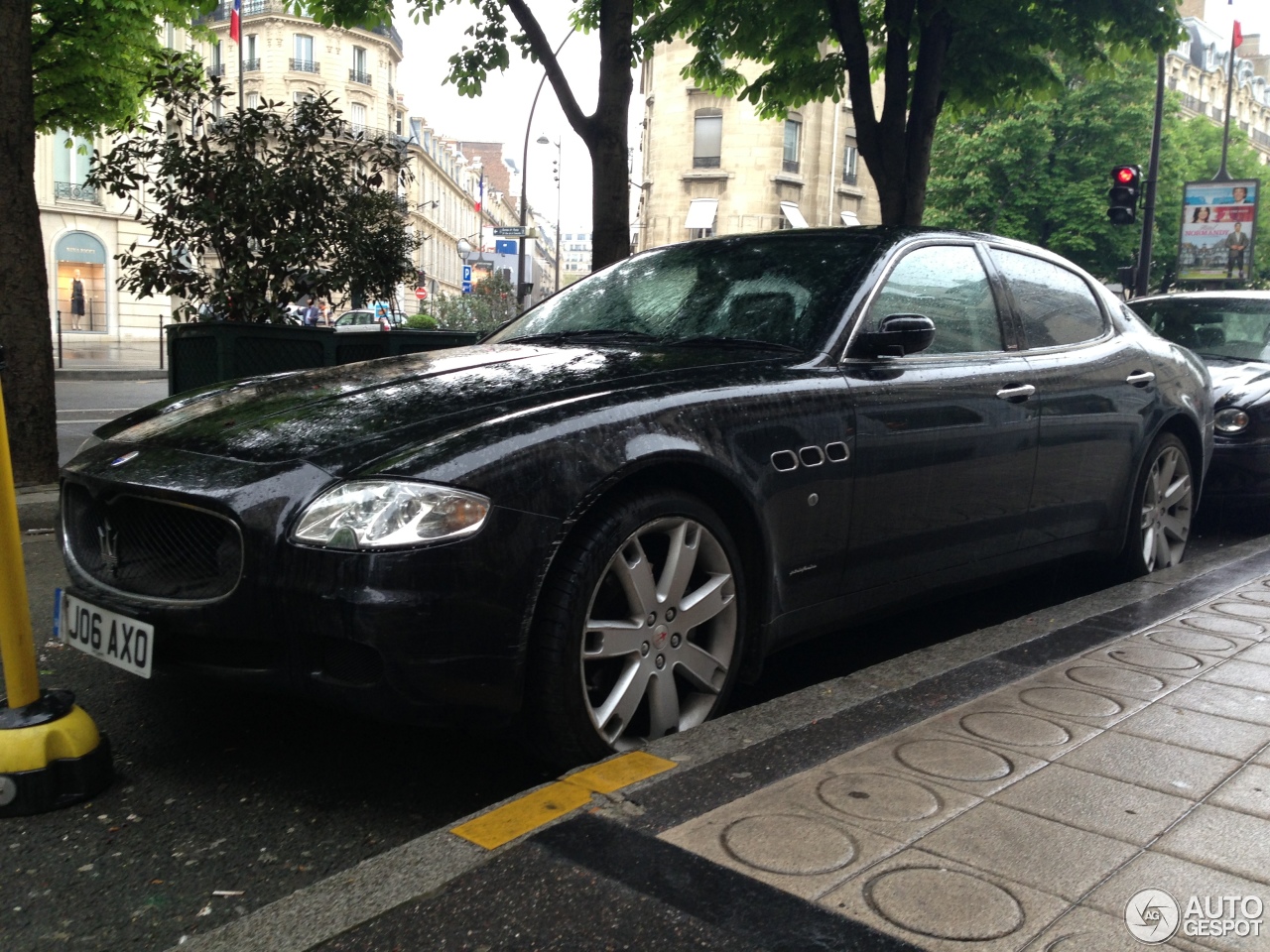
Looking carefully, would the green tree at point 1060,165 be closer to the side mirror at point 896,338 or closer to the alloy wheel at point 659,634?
the side mirror at point 896,338

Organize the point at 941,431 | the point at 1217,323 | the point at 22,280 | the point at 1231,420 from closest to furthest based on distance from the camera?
the point at 941,431, the point at 22,280, the point at 1231,420, the point at 1217,323

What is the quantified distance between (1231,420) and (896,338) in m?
4.38

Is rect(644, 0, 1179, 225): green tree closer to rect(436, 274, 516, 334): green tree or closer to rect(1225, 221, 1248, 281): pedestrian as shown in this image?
rect(436, 274, 516, 334): green tree

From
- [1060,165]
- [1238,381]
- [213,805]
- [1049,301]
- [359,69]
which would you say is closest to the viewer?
[213,805]

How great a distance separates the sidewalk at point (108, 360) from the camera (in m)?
21.7

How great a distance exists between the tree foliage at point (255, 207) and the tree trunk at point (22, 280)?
4.75 ft

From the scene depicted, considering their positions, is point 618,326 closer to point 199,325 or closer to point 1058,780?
point 1058,780

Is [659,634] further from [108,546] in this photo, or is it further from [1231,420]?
[1231,420]

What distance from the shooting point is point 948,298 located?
171 inches

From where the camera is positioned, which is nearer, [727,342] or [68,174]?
[727,342]

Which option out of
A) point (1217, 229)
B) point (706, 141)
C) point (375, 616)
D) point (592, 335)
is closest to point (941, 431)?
point (592, 335)

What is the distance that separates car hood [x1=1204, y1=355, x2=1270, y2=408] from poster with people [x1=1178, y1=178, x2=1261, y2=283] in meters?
23.8

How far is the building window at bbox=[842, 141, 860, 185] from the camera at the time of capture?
45.2 metres

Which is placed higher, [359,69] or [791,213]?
[359,69]
